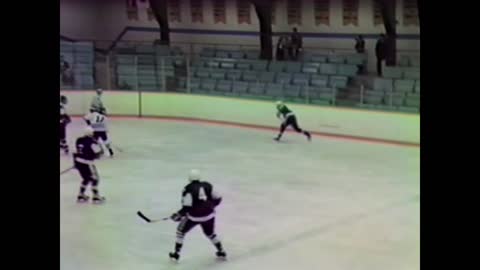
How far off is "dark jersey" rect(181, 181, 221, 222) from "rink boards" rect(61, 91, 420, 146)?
8.80m

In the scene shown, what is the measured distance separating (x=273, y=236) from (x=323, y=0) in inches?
473

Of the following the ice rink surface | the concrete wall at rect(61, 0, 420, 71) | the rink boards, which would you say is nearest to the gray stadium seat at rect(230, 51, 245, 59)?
the concrete wall at rect(61, 0, 420, 71)

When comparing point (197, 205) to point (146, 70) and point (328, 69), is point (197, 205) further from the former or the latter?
point (146, 70)

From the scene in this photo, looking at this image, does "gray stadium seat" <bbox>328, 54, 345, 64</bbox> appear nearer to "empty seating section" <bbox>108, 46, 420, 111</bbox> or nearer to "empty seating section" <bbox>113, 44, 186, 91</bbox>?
"empty seating section" <bbox>108, 46, 420, 111</bbox>

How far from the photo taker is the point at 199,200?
23.9ft

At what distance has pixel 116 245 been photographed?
833 centimetres

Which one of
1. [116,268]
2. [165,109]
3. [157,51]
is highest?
[157,51]

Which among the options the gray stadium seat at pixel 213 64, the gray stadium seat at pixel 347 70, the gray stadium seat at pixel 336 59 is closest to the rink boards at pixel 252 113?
the gray stadium seat at pixel 213 64

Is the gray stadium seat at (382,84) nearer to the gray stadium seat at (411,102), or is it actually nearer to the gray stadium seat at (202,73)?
the gray stadium seat at (411,102)

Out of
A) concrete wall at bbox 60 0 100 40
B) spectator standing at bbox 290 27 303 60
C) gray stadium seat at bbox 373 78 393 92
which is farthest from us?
concrete wall at bbox 60 0 100 40

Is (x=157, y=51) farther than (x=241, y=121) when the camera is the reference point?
Yes

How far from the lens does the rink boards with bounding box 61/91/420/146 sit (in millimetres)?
15943
